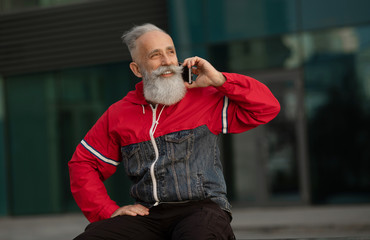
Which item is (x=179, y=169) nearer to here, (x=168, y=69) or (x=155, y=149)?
(x=155, y=149)

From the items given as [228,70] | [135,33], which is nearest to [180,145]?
[135,33]

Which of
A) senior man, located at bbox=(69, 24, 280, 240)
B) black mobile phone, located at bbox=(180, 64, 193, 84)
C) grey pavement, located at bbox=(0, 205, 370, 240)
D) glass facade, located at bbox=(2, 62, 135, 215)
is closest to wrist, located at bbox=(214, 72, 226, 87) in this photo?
senior man, located at bbox=(69, 24, 280, 240)

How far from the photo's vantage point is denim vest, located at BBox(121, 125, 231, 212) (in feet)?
9.50

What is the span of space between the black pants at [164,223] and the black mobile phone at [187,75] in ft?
2.22

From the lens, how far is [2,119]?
1248cm

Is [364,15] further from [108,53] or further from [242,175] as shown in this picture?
[108,53]

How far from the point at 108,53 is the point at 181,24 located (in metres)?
1.65

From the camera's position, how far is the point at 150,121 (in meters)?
3.11

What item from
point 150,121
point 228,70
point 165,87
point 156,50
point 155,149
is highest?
point 228,70

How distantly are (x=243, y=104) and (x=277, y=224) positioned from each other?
5454 mm

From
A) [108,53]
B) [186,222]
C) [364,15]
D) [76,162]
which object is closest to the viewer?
[186,222]

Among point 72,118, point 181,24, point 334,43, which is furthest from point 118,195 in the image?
point 334,43

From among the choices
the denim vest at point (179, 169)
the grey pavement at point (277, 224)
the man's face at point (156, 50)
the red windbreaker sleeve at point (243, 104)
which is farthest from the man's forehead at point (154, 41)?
the grey pavement at point (277, 224)

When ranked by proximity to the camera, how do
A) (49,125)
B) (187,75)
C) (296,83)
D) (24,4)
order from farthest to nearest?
(24,4) → (49,125) → (296,83) → (187,75)
